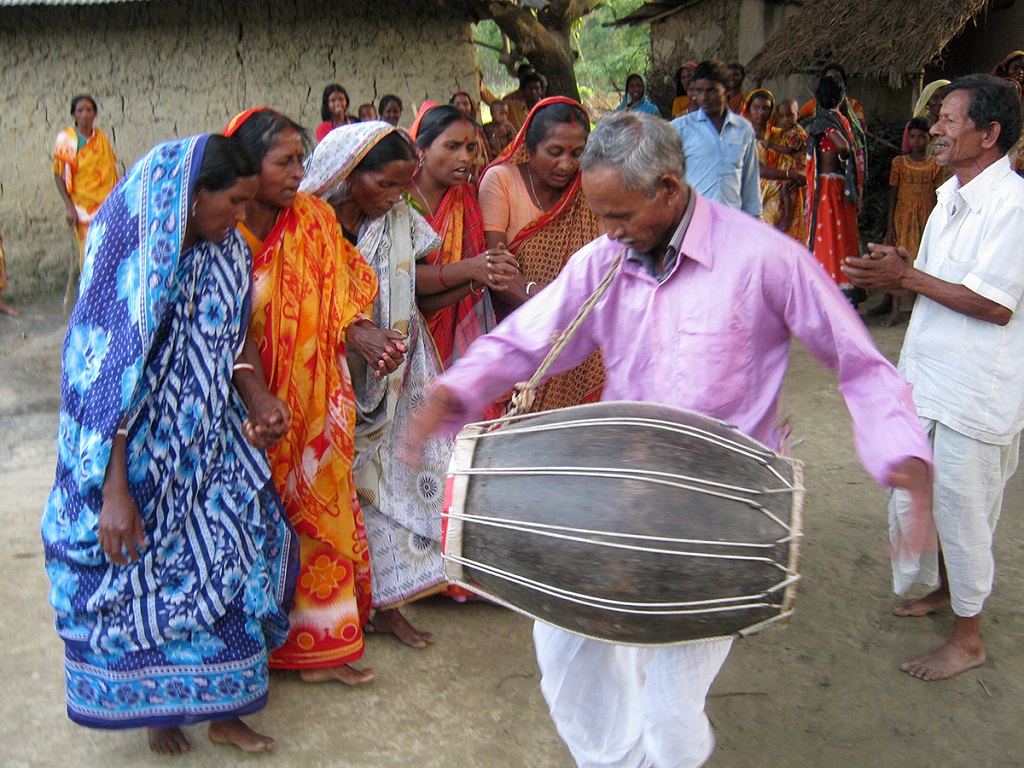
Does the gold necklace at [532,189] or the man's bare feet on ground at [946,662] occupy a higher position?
the gold necklace at [532,189]

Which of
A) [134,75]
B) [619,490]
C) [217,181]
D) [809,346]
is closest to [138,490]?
[217,181]

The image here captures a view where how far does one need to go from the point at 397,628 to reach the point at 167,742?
88 cm

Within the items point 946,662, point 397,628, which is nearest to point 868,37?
point 946,662

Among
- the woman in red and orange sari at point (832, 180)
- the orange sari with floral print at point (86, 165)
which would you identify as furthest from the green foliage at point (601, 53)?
the orange sari with floral print at point (86, 165)

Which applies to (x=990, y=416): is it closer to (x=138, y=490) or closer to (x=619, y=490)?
(x=619, y=490)

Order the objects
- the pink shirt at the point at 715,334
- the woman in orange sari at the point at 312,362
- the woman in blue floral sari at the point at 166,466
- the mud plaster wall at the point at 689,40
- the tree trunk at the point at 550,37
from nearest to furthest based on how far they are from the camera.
Answer: 1. the pink shirt at the point at 715,334
2. the woman in blue floral sari at the point at 166,466
3. the woman in orange sari at the point at 312,362
4. the tree trunk at the point at 550,37
5. the mud plaster wall at the point at 689,40

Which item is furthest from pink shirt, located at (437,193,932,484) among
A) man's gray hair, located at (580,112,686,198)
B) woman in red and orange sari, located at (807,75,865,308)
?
woman in red and orange sari, located at (807,75,865,308)

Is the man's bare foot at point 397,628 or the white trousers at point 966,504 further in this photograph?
the man's bare foot at point 397,628

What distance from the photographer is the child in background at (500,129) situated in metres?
9.73

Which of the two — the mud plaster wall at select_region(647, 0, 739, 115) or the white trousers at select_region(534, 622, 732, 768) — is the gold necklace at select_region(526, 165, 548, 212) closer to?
the white trousers at select_region(534, 622, 732, 768)

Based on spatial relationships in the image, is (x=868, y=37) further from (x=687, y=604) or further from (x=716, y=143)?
(x=687, y=604)

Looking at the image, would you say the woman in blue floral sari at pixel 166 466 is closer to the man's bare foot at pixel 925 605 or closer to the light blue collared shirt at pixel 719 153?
the man's bare foot at pixel 925 605

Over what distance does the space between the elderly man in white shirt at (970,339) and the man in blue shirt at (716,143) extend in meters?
2.79

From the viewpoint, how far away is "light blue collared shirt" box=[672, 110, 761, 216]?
19.1 ft
